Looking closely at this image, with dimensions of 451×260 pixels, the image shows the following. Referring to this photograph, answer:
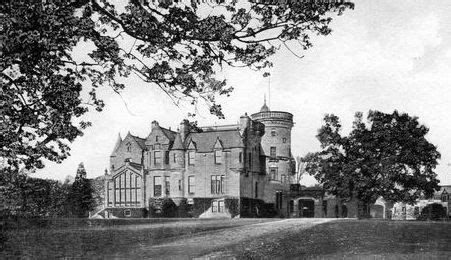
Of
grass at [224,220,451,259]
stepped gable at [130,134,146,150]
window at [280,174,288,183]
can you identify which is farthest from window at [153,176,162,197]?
grass at [224,220,451,259]

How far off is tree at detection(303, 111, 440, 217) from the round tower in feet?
78.9

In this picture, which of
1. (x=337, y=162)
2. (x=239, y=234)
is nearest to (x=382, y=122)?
(x=337, y=162)

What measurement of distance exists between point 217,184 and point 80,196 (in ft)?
62.8

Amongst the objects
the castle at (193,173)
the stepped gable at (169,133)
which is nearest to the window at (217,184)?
the castle at (193,173)

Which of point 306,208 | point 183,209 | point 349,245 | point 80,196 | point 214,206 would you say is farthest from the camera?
point 306,208

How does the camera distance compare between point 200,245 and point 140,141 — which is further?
point 140,141

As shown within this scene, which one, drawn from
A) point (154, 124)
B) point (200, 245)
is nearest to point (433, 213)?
point (154, 124)

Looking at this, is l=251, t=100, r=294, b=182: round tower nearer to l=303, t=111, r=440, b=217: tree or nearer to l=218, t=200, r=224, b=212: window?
l=218, t=200, r=224, b=212: window

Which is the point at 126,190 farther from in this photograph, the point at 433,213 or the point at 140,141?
the point at 433,213

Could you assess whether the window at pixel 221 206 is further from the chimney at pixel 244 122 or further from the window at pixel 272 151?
the window at pixel 272 151

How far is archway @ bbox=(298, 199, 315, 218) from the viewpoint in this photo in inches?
2692

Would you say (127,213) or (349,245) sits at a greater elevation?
(349,245)

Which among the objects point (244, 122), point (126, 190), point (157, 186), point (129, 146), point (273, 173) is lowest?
point (126, 190)

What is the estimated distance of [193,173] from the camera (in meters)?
59.5
